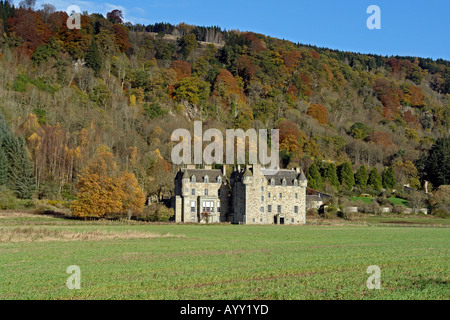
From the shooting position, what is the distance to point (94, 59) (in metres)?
131

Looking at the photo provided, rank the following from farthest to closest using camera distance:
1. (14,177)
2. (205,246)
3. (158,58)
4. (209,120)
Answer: (158,58) < (209,120) < (14,177) < (205,246)

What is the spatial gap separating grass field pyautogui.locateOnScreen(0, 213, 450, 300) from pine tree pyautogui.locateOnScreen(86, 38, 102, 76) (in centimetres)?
9832

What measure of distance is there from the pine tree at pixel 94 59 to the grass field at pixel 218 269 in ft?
323

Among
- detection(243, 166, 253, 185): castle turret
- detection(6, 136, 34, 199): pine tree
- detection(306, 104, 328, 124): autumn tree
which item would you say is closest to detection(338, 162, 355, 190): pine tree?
detection(243, 166, 253, 185): castle turret

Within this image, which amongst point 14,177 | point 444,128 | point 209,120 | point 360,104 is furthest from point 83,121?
point 444,128

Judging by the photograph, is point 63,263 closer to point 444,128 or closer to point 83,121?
point 83,121

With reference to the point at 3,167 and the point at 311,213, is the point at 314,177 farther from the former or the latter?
the point at 3,167

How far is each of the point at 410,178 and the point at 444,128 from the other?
68.3 metres

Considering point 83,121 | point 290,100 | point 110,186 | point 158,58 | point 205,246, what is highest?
point 158,58

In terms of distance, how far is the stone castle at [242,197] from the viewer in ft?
236

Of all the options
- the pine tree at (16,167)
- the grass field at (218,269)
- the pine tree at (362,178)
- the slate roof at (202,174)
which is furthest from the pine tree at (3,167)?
the pine tree at (362,178)

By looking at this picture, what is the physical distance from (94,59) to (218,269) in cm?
11632

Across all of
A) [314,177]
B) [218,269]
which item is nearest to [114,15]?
[314,177]

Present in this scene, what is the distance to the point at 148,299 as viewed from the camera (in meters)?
16.4
